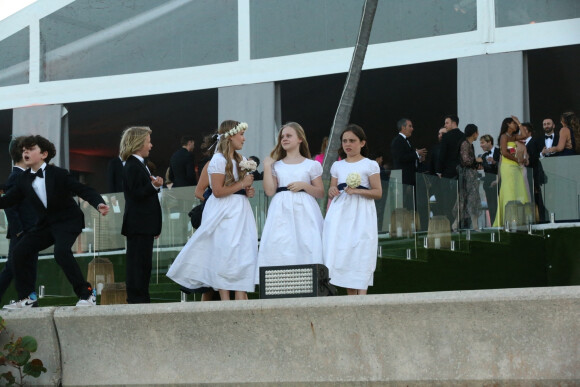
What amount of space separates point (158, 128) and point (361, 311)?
2431 cm

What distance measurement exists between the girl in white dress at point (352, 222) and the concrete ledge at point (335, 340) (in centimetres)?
323

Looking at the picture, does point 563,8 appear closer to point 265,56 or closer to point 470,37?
point 470,37

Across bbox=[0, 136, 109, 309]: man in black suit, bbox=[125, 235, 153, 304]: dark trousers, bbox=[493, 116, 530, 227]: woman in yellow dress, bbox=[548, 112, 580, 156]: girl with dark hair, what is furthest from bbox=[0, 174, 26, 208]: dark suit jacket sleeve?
bbox=[548, 112, 580, 156]: girl with dark hair

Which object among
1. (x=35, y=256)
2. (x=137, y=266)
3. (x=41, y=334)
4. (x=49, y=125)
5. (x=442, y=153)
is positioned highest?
(x=49, y=125)

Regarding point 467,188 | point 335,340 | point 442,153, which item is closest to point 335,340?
point 335,340

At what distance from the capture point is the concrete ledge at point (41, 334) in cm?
650

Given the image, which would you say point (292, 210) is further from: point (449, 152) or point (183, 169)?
point (183, 169)

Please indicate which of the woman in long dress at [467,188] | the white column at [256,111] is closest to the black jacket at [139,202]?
the woman in long dress at [467,188]

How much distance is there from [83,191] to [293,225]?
1.90 m

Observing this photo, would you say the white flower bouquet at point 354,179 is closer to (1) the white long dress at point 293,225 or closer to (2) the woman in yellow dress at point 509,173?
(1) the white long dress at point 293,225

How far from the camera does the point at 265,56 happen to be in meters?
22.2

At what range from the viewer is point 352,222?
30.9ft

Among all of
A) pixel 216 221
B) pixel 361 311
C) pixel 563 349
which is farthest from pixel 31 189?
pixel 563 349

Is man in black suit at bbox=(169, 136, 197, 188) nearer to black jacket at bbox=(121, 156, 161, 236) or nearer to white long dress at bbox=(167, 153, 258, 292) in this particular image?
white long dress at bbox=(167, 153, 258, 292)
